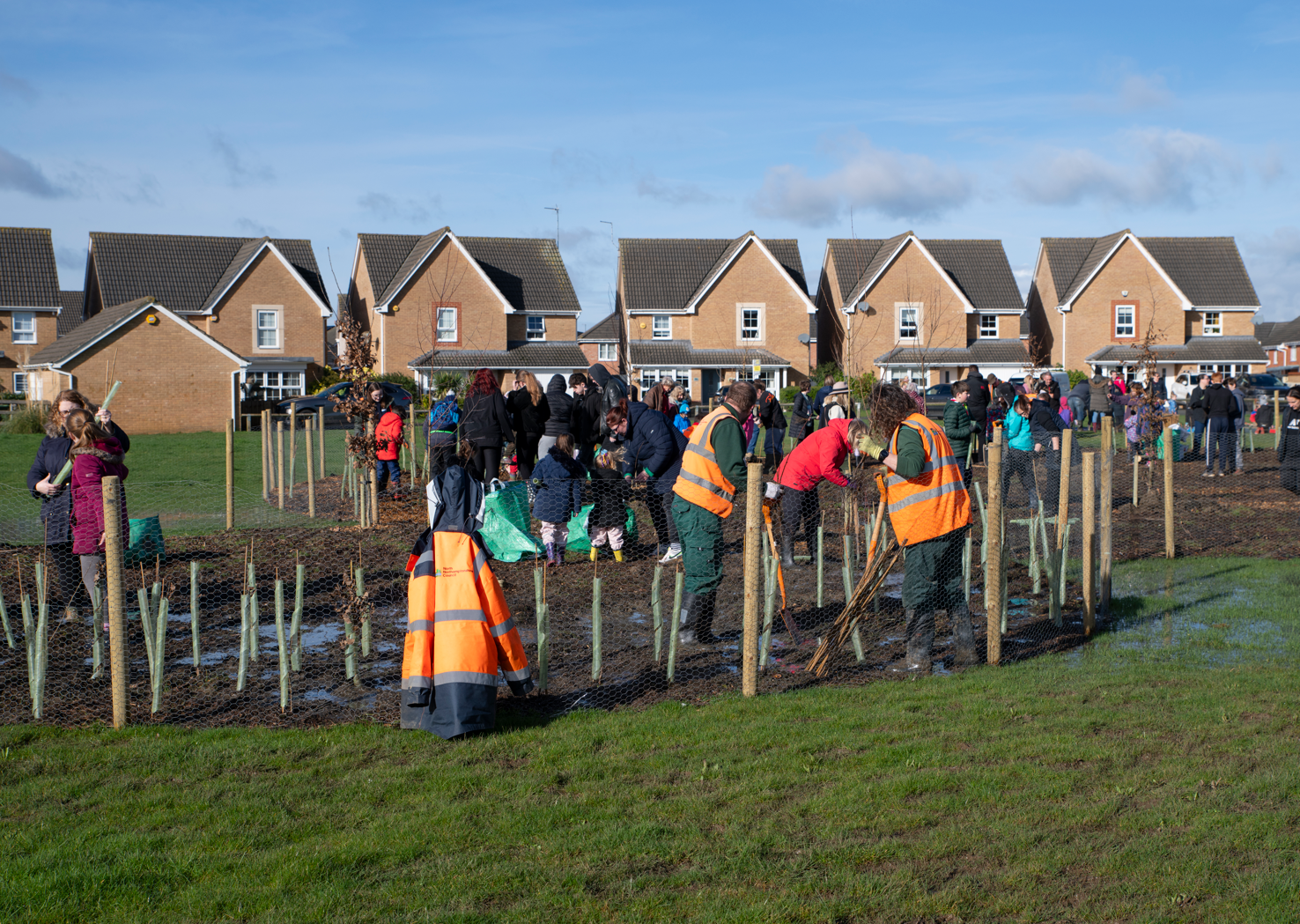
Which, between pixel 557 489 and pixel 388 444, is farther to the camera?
pixel 388 444

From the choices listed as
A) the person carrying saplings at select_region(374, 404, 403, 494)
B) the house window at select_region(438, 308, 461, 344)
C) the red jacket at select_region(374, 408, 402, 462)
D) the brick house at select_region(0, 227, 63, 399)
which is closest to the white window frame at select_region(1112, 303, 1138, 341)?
the house window at select_region(438, 308, 461, 344)

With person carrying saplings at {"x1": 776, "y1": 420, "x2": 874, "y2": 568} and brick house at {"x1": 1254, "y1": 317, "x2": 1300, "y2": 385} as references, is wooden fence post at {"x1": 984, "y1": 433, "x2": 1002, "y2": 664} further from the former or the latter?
brick house at {"x1": 1254, "y1": 317, "x2": 1300, "y2": 385}

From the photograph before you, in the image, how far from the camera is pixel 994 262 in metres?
50.8

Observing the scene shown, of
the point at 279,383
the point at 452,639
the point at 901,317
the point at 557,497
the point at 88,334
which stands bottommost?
the point at 452,639

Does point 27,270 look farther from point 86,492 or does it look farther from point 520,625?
point 520,625

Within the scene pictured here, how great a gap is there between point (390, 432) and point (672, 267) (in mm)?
35925

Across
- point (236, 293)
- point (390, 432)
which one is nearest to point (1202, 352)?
point (236, 293)

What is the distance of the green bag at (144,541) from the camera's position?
10.5 meters

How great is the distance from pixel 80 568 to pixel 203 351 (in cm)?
2850

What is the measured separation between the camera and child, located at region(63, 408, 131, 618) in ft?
26.4

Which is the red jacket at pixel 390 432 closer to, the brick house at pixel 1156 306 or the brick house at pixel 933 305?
the brick house at pixel 933 305

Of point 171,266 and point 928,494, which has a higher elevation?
point 171,266

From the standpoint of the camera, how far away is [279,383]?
4275 centimetres

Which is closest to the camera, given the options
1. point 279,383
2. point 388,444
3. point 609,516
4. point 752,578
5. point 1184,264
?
point 752,578
